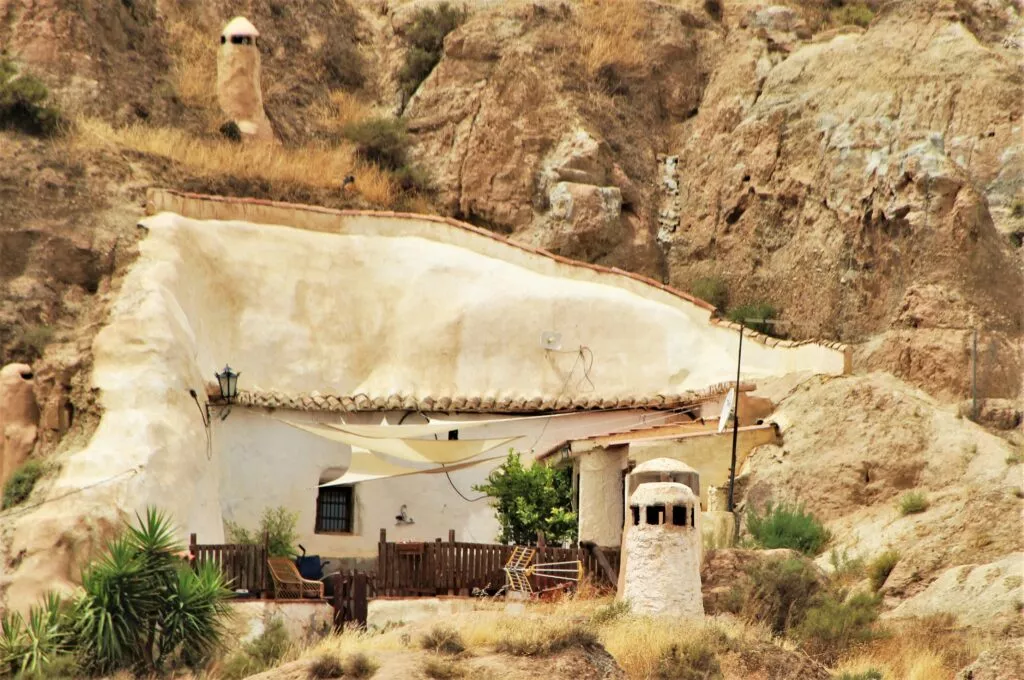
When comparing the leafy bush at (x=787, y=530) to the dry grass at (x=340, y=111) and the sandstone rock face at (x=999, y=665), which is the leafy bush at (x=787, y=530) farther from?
the dry grass at (x=340, y=111)

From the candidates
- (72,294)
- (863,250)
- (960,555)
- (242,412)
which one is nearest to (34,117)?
(72,294)

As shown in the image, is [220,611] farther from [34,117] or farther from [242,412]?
[34,117]

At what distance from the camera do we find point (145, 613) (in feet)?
80.0

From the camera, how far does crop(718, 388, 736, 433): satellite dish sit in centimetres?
3206

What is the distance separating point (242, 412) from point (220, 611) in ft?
29.0

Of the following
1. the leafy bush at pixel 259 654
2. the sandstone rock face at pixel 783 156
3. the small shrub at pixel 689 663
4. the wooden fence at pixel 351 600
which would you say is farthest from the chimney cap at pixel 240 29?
the small shrub at pixel 689 663

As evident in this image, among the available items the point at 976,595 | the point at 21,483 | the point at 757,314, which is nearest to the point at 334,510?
the point at 21,483

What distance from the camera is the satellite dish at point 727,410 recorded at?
32.1m

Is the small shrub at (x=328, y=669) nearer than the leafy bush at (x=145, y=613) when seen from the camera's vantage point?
Yes

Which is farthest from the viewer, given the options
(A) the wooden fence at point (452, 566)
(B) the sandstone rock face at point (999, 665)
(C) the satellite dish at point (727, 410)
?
(C) the satellite dish at point (727, 410)

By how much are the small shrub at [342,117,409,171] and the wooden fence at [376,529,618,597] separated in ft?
52.9

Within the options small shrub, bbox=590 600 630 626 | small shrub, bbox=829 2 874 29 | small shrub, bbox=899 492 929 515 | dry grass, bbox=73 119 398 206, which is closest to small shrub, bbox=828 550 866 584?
small shrub, bbox=899 492 929 515

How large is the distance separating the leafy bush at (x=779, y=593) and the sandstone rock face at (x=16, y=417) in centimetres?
1145

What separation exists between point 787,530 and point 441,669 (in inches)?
399
